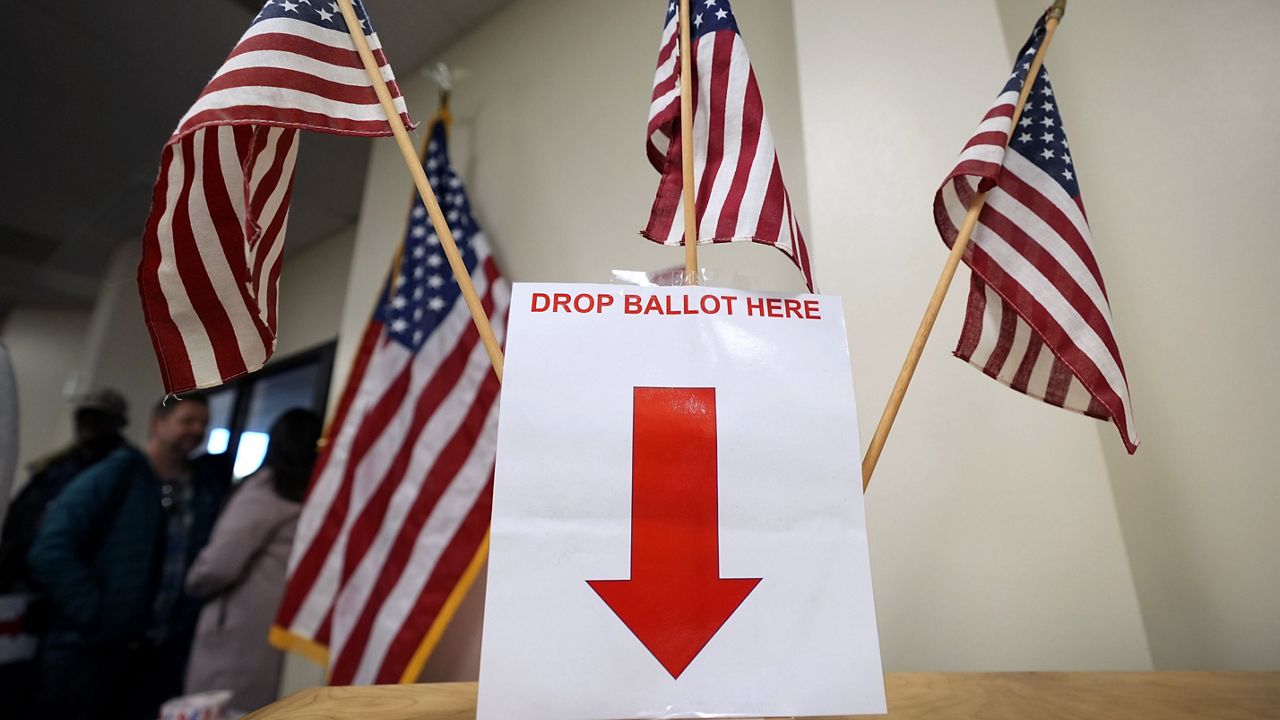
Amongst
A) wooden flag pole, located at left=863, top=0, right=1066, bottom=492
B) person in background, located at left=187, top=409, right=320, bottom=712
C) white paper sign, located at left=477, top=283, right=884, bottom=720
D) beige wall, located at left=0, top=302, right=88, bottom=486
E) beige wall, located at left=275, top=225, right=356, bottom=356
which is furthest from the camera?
beige wall, located at left=275, top=225, right=356, bottom=356

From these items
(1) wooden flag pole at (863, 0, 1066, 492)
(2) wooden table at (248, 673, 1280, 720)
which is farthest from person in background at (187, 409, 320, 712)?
(1) wooden flag pole at (863, 0, 1066, 492)

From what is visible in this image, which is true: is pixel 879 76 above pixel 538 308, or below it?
above

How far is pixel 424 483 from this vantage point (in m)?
1.52

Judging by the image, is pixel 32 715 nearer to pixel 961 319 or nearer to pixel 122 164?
pixel 122 164

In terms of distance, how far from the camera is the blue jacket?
1.66m

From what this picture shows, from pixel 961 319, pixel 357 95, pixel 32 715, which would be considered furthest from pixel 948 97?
pixel 32 715

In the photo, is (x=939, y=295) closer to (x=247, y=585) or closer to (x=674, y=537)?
(x=674, y=537)

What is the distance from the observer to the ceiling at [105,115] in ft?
6.90

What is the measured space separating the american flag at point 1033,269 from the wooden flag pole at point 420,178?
0.55 m

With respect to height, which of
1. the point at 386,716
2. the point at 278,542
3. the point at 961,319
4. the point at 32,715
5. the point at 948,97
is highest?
the point at 948,97

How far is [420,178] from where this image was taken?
0.66 meters

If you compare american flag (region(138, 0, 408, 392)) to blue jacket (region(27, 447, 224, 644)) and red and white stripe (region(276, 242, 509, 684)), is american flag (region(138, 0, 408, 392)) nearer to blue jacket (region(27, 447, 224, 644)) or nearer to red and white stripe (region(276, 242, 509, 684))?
red and white stripe (region(276, 242, 509, 684))

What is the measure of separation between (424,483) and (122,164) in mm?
2401

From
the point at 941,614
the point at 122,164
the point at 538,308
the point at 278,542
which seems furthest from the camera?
the point at 122,164
